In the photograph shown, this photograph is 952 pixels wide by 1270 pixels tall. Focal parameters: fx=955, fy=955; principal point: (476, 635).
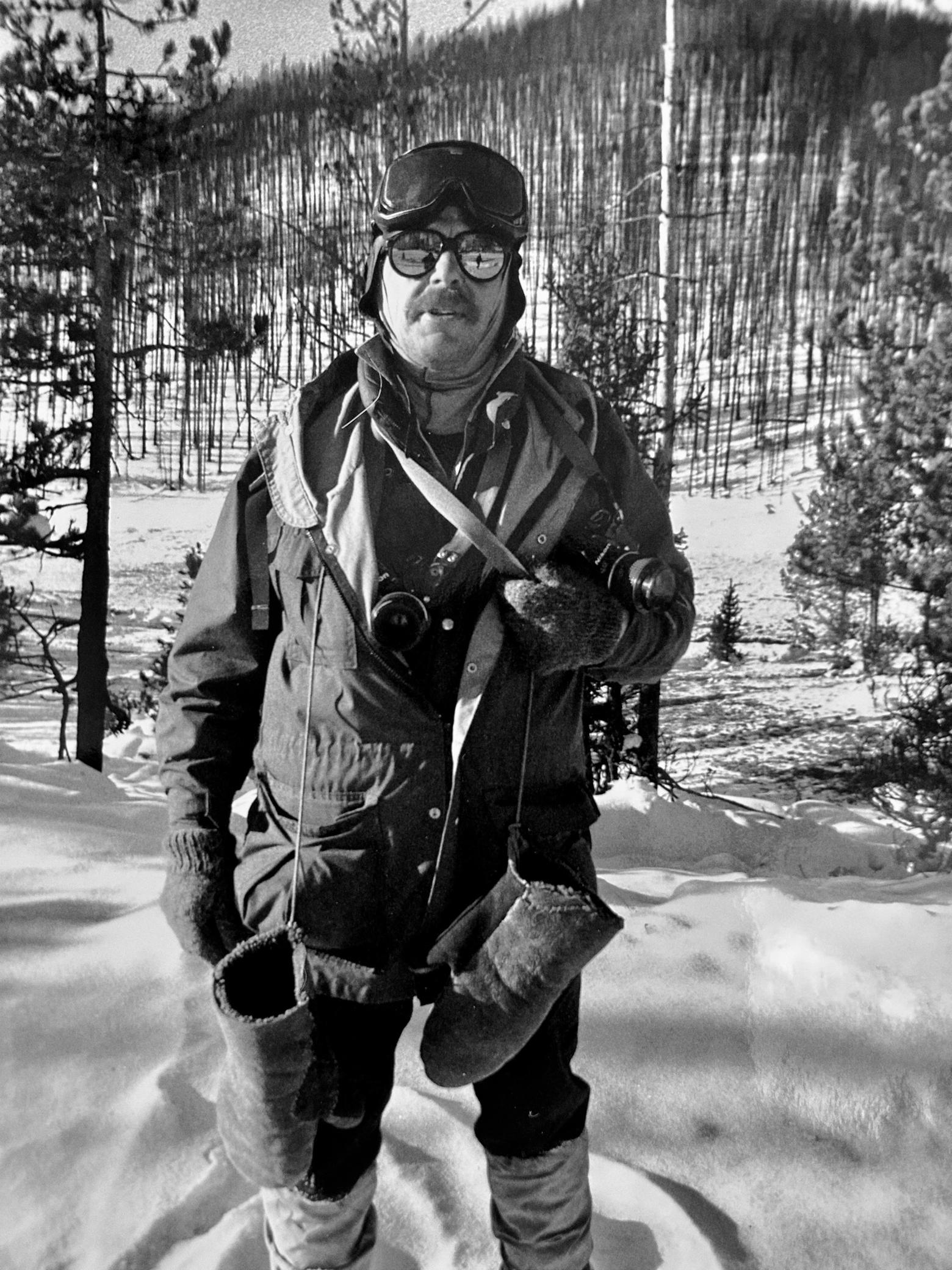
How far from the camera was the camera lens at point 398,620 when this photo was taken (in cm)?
116

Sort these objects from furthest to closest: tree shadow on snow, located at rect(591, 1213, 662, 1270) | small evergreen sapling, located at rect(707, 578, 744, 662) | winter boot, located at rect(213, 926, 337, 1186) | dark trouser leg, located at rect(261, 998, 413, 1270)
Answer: small evergreen sapling, located at rect(707, 578, 744, 662)
tree shadow on snow, located at rect(591, 1213, 662, 1270)
dark trouser leg, located at rect(261, 998, 413, 1270)
winter boot, located at rect(213, 926, 337, 1186)

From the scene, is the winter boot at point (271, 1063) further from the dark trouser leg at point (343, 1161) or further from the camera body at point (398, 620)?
the camera body at point (398, 620)

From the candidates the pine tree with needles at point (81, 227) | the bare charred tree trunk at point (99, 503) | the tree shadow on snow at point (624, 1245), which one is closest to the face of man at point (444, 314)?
the tree shadow on snow at point (624, 1245)

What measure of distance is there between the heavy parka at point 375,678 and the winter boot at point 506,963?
0.17 ft

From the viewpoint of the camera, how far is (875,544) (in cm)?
637

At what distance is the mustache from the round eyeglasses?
0.11 feet

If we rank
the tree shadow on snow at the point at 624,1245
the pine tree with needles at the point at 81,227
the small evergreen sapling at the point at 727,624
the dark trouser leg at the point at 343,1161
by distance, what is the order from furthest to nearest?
the small evergreen sapling at the point at 727,624 < the pine tree with needles at the point at 81,227 < the tree shadow on snow at the point at 624,1245 < the dark trouser leg at the point at 343,1161

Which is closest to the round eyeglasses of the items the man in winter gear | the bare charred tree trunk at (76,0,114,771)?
the man in winter gear

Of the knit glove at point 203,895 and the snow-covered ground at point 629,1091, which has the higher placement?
the knit glove at point 203,895

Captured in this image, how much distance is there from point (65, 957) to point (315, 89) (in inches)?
167

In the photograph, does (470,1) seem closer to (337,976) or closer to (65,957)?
(65,957)

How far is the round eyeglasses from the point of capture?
4.16ft

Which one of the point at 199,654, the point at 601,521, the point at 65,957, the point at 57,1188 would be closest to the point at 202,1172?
the point at 57,1188

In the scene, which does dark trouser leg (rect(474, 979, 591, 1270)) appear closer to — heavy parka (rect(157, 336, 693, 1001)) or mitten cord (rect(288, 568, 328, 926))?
heavy parka (rect(157, 336, 693, 1001))
